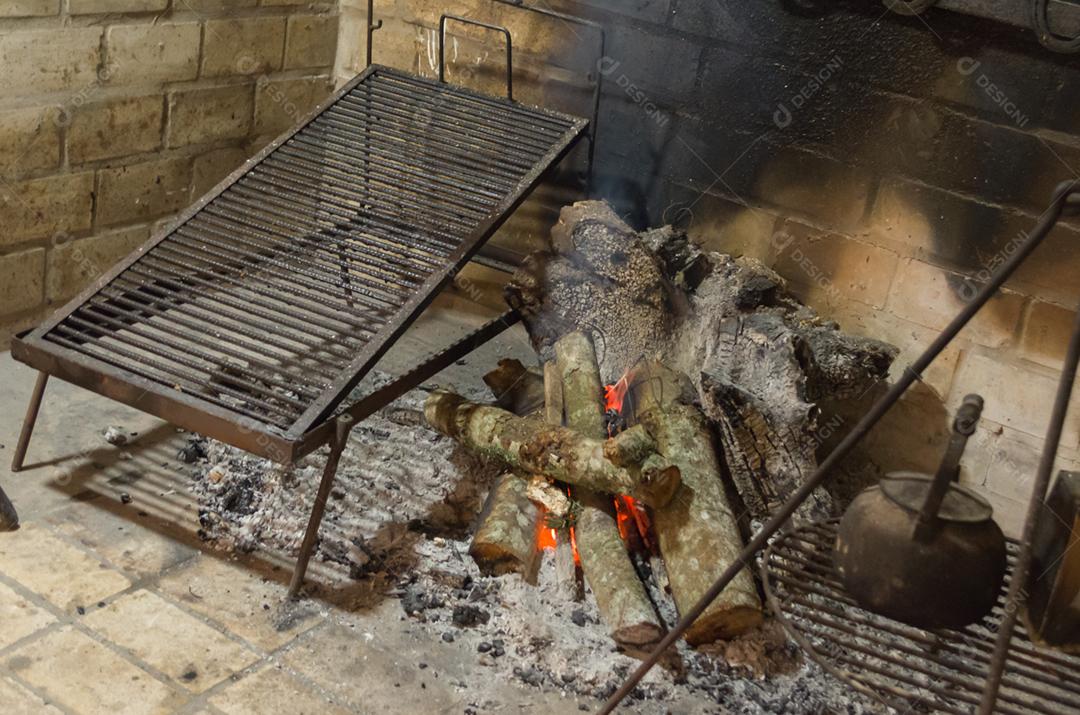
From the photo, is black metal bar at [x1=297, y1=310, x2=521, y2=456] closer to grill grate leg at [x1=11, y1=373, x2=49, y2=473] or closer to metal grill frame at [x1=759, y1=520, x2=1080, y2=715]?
grill grate leg at [x1=11, y1=373, x2=49, y2=473]

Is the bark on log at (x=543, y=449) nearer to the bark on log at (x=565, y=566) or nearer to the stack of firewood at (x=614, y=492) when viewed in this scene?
the stack of firewood at (x=614, y=492)

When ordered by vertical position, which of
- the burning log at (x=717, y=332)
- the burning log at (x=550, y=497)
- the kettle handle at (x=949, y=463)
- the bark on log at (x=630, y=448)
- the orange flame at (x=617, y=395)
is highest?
the kettle handle at (x=949, y=463)

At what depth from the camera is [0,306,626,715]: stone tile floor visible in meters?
3.29

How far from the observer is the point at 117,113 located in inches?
203

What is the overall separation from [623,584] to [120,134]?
3132 millimetres

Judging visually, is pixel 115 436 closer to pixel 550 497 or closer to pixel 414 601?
pixel 414 601

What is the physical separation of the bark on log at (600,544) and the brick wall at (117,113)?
7.27 feet

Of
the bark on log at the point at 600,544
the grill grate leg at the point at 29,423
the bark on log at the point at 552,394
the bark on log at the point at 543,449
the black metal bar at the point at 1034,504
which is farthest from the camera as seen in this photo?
the bark on log at the point at 552,394

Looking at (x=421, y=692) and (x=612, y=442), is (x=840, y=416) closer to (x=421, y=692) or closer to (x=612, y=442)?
(x=612, y=442)

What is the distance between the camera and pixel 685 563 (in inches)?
149

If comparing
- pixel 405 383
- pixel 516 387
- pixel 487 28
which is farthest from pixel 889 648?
pixel 487 28

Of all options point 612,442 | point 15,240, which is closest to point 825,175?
point 612,442

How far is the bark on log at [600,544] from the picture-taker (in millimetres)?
3621

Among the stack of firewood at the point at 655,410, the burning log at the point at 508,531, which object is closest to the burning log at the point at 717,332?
the stack of firewood at the point at 655,410
